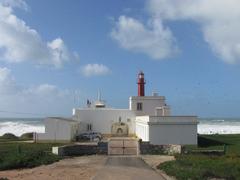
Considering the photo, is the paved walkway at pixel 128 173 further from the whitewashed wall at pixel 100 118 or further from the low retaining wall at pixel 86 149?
the whitewashed wall at pixel 100 118

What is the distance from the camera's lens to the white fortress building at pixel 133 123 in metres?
43.7

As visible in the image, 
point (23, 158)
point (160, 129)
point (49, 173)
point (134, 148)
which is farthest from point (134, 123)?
point (49, 173)

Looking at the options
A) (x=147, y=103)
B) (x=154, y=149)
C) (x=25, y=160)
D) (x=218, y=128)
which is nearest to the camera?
(x=25, y=160)

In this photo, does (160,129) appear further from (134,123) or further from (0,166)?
(0,166)

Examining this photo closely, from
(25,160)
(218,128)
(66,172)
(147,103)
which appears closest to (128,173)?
(66,172)

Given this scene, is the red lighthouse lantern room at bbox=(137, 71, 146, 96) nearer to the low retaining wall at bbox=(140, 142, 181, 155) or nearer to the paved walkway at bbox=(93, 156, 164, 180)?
the low retaining wall at bbox=(140, 142, 181, 155)

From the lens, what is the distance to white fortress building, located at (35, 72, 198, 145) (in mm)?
43688

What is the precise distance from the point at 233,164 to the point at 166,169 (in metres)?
3.33

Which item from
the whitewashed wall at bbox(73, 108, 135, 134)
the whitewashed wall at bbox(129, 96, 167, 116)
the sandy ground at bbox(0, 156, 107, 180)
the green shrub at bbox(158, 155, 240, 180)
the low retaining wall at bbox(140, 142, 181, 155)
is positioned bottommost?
the sandy ground at bbox(0, 156, 107, 180)

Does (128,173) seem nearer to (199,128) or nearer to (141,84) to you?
(141,84)

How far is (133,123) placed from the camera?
57938 mm

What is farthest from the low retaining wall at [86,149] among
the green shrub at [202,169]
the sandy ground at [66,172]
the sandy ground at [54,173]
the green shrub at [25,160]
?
the green shrub at [202,169]

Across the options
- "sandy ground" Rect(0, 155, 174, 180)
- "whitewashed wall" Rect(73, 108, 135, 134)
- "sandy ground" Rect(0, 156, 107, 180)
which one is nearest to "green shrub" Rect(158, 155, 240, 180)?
"sandy ground" Rect(0, 155, 174, 180)

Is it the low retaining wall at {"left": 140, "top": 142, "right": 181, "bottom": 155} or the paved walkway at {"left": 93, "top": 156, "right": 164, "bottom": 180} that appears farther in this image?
the low retaining wall at {"left": 140, "top": 142, "right": 181, "bottom": 155}
